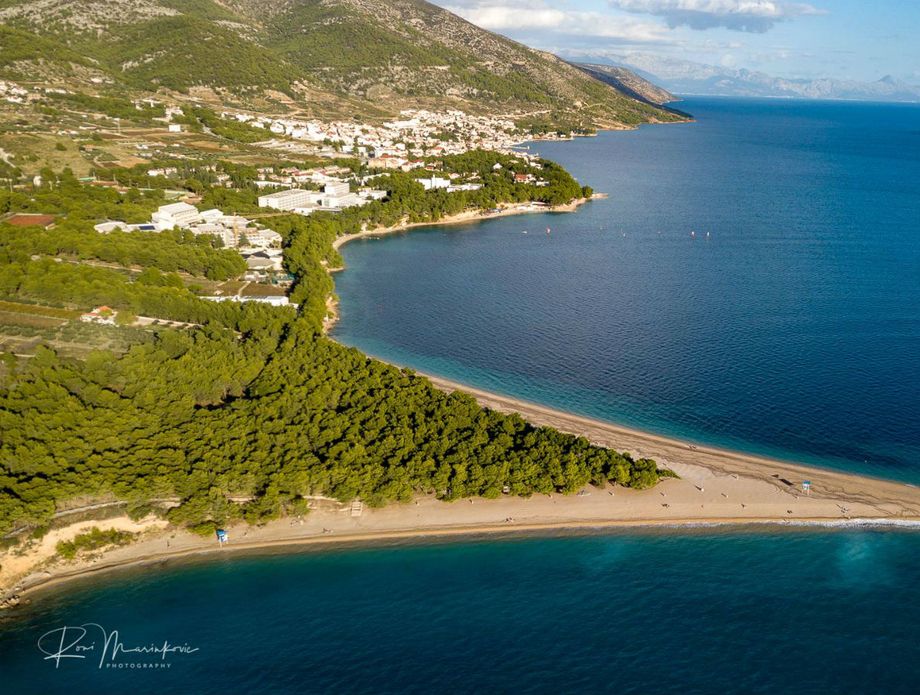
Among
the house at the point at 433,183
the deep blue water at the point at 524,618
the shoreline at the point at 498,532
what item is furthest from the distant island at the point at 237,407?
the house at the point at 433,183

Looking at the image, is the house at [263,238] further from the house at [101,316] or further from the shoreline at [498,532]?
the shoreline at [498,532]

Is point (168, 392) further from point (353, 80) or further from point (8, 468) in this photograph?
point (353, 80)

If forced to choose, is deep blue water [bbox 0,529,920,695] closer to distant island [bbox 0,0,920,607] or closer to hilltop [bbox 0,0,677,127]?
distant island [bbox 0,0,920,607]

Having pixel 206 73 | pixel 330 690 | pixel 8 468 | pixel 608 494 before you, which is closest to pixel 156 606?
pixel 330 690

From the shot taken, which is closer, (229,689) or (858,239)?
(229,689)

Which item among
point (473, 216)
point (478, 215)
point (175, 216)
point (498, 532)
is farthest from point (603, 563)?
point (478, 215)

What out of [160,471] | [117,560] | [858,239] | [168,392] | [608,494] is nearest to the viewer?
[117,560]

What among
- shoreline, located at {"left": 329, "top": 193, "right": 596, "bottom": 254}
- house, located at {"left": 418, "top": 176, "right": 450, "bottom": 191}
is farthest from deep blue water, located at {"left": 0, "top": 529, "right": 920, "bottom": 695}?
house, located at {"left": 418, "top": 176, "right": 450, "bottom": 191}
